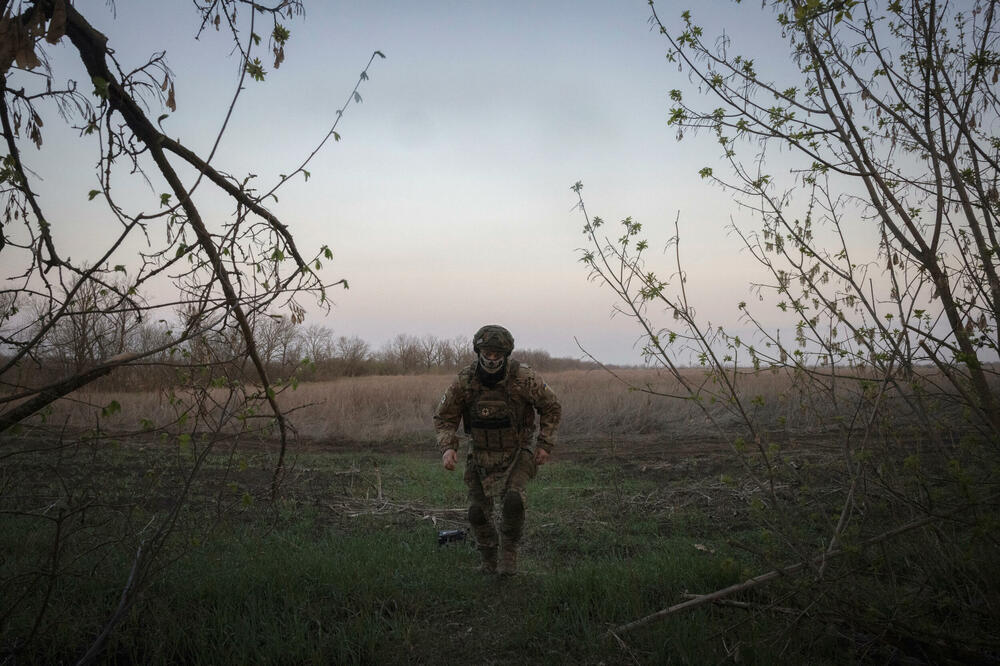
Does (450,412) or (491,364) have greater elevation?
(491,364)

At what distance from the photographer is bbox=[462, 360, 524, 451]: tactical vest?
4789mm

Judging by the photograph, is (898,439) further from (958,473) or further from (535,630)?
(535,630)

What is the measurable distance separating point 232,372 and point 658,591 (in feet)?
10.4

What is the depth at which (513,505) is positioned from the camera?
4574mm

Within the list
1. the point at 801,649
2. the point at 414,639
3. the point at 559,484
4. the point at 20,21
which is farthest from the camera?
the point at 559,484

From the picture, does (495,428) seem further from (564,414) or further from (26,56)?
(564,414)

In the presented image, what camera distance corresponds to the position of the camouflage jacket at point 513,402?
15.9 ft

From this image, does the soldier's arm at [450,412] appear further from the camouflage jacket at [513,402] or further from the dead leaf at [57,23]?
the dead leaf at [57,23]

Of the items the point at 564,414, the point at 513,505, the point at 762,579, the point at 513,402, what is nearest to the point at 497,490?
the point at 513,505

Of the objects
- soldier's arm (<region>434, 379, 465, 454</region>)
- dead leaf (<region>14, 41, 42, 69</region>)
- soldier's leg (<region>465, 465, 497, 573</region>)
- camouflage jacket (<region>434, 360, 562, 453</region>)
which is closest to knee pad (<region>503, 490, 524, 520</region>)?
soldier's leg (<region>465, 465, 497, 573</region>)

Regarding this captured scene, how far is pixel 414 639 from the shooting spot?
349 centimetres

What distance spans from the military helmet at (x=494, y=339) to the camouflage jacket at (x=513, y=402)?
0.23 meters

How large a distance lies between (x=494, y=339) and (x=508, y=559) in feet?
5.69

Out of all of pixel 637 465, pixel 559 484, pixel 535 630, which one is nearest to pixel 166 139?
pixel 535 630
